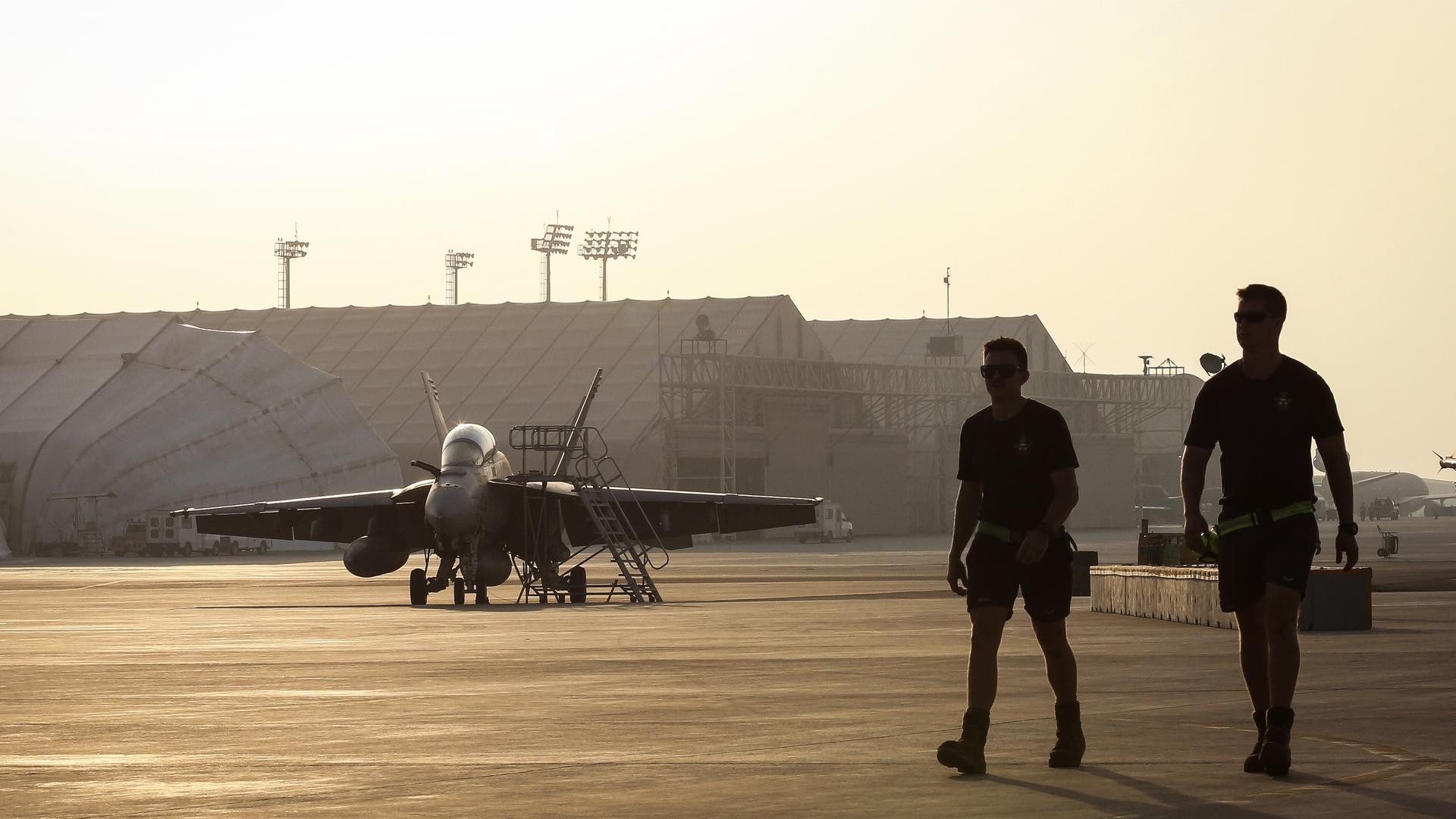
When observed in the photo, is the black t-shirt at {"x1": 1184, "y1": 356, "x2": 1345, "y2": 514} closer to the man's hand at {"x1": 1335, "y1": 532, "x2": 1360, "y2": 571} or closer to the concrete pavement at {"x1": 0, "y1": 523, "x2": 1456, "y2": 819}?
the man's hand at {"x1": 1335, "y1": 532, "x2": 1360, "y2": 571}

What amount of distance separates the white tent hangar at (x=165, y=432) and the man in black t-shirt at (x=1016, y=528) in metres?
81.9

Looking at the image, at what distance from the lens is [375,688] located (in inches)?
534

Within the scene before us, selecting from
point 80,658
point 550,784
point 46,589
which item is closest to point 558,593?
point 46,589

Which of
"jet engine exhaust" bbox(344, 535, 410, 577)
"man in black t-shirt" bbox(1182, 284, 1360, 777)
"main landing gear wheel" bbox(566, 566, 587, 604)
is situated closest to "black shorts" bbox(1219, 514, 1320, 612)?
"man in black t-shirt" bbox(1182, 284, 1360, 777)

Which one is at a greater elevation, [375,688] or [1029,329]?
[1029,329]

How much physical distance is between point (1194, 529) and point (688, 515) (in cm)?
3146

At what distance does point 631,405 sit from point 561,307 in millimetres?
14588

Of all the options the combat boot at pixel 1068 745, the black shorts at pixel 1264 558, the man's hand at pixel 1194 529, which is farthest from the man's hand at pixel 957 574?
the black shorts at pixel 1264 558

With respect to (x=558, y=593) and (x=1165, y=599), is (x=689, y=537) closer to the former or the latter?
(x=558, y=593)

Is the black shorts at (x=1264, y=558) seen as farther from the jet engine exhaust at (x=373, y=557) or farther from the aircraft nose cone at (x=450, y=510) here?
the jet engine exhaust at (x=373, y=557)

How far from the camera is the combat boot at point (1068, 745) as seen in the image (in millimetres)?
8773

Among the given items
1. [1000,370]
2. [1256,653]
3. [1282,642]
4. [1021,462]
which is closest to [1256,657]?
[1256,653]

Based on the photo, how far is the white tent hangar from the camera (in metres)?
86.9

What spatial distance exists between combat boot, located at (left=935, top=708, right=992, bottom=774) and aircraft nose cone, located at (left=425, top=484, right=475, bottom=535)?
24.0 m
